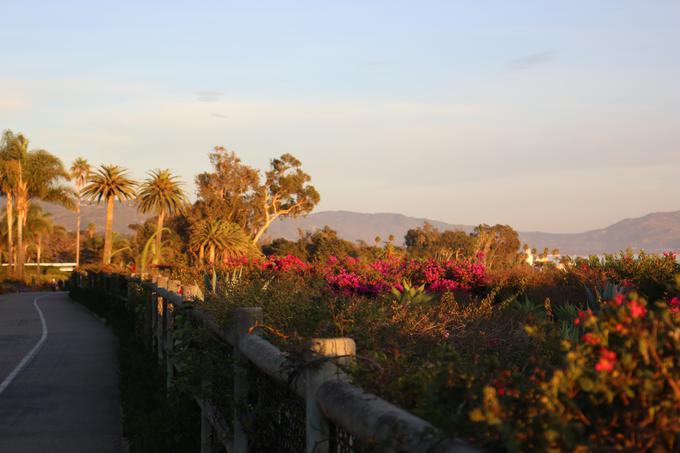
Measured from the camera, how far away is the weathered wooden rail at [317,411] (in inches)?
103

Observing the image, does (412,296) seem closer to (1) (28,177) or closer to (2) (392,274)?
(2) (392,274)

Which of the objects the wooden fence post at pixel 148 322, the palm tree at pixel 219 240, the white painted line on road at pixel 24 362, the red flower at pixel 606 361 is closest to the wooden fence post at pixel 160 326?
the wooden fence post at pixel 148 322

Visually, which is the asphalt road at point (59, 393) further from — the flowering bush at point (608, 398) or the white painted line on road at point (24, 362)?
the flowering bush at point (608, 398)

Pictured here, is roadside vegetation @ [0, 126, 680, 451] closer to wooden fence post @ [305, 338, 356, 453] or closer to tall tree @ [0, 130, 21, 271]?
wooden fence post @ [305, 338, 356, 453]

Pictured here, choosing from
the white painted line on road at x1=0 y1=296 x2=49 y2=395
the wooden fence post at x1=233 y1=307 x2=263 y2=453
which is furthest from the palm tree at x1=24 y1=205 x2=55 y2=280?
the wooden fence post at x1=233 y1=307 x2=263 y2=453

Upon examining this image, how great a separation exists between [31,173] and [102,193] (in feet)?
57.0

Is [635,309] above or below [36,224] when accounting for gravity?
below

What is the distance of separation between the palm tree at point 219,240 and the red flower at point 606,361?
3952 cm

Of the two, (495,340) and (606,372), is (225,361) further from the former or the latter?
(606,372)

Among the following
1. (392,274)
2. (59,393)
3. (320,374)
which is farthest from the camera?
(392,274)

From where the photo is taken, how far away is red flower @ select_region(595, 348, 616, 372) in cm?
219

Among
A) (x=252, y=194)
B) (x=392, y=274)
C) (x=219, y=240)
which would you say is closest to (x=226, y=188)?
(x=252, y=194)

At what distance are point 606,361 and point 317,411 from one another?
163 centimetres

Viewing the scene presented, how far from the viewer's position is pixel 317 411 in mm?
3592
